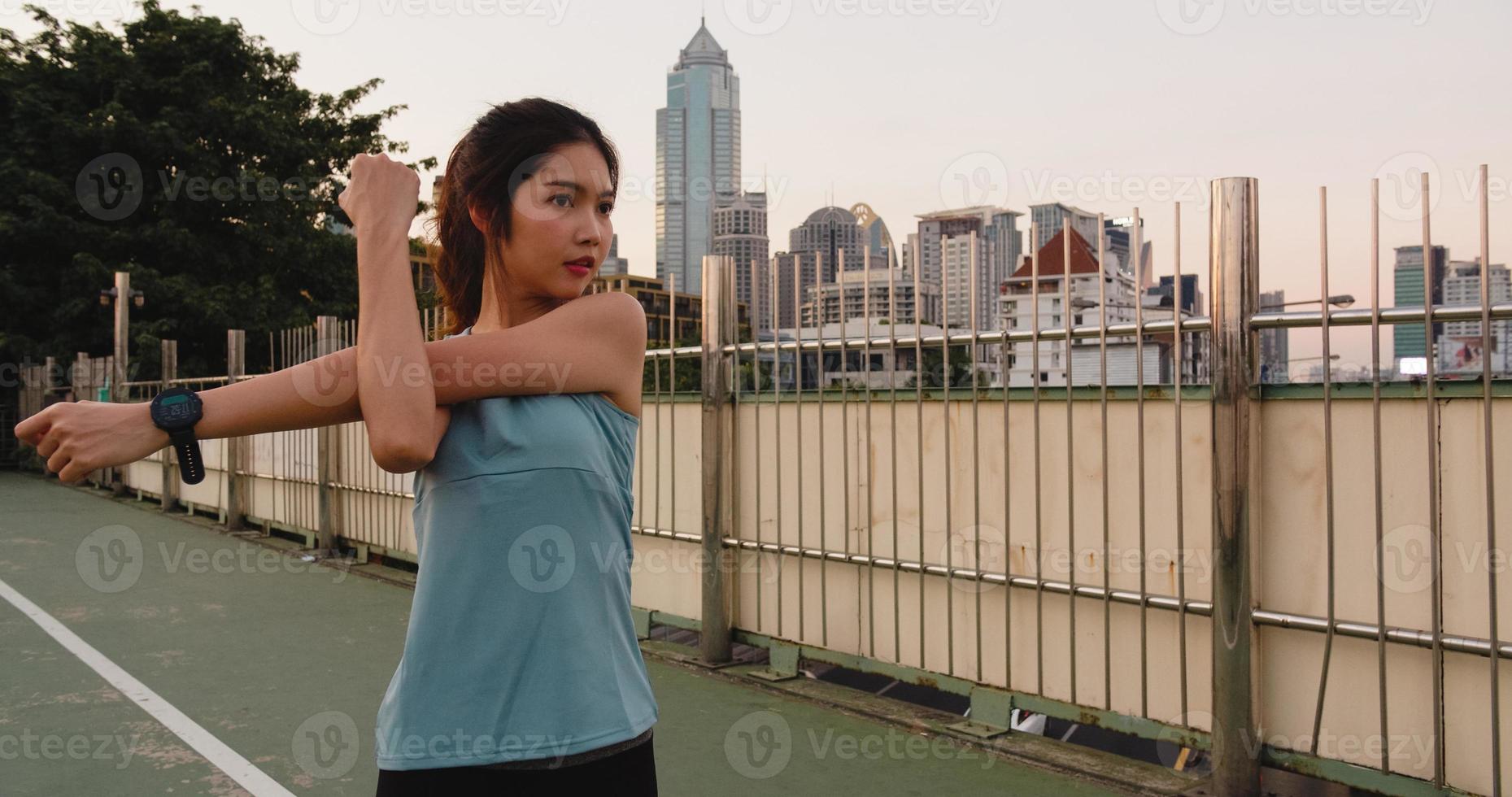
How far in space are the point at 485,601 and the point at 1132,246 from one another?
3175mm

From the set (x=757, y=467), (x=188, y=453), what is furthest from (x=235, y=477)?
(x=188, y=453)

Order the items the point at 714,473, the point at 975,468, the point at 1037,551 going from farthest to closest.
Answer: the point at 714,473 < the point at 975,468 < the point at 1037,551

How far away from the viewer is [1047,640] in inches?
171

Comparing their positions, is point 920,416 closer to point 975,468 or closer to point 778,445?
point 975,468

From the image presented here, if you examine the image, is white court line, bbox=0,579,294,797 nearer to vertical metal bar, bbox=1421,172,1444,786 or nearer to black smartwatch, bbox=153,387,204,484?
black smartwatch, bbox=153,387,204,484

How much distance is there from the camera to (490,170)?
1485 mm

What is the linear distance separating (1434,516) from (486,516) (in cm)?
310

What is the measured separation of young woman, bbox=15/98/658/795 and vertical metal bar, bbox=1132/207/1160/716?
2965mm

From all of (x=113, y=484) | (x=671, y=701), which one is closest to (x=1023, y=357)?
(x=671, y=701)

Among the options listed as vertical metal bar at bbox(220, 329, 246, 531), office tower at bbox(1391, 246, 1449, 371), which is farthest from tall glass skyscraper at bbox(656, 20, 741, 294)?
office tower at bbox(1391, 246, 1449, 371)

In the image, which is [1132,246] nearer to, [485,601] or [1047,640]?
[1047,640]

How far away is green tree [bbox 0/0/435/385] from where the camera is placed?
2292cm

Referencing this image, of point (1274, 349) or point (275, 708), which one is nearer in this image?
point (1274, 349)

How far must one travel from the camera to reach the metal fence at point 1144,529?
3357 millimetres
